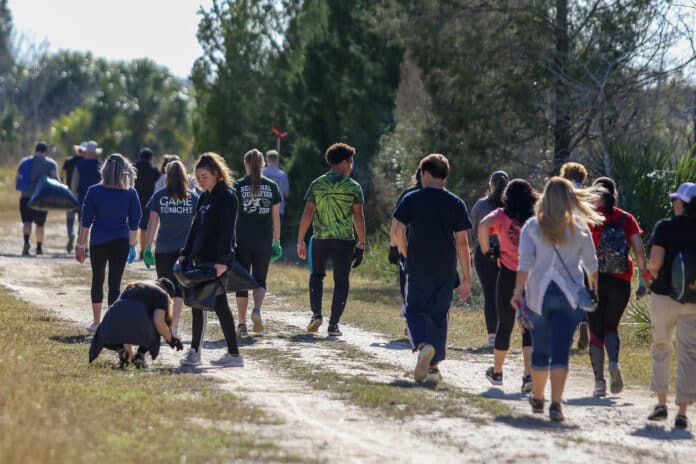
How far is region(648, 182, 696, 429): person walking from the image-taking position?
30.2ft

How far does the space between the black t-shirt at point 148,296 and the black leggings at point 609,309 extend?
368 cm

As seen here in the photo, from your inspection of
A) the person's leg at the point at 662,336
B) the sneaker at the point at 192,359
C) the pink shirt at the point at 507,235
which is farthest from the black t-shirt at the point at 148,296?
→ the person's leg at the point at 662,336

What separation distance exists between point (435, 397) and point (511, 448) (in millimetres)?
1812

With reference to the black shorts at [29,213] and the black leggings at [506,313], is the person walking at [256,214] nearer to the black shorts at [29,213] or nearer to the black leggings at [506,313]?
the black leggings at [506,313]

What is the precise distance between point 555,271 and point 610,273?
1.74 metres

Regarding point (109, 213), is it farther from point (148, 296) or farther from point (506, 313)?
point (506, 313)

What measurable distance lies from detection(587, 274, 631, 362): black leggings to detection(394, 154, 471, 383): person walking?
1135mm

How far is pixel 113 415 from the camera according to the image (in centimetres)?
818

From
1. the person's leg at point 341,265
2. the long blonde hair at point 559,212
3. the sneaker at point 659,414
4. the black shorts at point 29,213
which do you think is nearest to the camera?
the long blonde hair at point 559,212

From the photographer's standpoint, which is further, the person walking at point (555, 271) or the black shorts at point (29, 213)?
the black shorts at point (29, 213)

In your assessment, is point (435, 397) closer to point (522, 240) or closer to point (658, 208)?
point (522, 240)

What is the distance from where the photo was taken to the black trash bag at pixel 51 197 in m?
22.8

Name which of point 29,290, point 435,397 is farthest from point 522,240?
point 29,290

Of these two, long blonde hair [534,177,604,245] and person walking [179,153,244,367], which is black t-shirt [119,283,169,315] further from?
long blonde hair [534,177,604,245]
